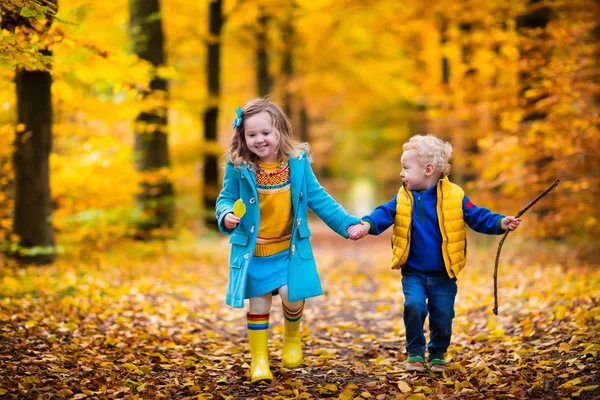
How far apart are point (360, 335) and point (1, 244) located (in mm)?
4476

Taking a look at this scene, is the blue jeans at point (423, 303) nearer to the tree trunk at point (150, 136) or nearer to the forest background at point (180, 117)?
the forest background at point (180, 117)

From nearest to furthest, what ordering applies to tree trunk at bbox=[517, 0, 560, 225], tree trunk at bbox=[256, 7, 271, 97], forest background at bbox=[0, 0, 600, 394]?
forest background at bbox=[0, 0, 600, 394], tree trunk at bbox=[517, 0, 560, 225], tree trunk at bbox=[256, 7, 271, 97]

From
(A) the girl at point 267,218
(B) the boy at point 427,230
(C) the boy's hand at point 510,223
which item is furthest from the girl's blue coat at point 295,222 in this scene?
(C) the boy's hand at point 510,223

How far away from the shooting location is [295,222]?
4.19m

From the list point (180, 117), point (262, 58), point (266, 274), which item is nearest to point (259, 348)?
point (266, 274)

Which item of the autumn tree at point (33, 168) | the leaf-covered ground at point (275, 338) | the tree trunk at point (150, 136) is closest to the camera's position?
the leaf-covered ground at point (275, 338)

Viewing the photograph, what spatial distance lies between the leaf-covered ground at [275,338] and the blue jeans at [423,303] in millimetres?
239

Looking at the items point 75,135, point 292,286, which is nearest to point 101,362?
point 292,286

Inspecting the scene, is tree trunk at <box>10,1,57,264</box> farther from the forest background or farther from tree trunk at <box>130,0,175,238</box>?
tree trunk at <box>130,0,175,238</box>

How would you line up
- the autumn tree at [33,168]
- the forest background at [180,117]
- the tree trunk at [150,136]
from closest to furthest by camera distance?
1. the forest background at [180,117]
2. the autumn tree at [33,168]
3. the tree trunk at [150,136]

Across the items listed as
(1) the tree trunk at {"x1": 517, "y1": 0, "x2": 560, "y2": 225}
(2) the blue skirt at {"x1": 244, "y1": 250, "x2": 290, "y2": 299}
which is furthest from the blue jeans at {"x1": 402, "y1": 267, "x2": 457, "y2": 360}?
(1) the tree trunk at {"x1": 517, "y1": 0, "x2": 560, "y2": 225}

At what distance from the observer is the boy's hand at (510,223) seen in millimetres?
3913

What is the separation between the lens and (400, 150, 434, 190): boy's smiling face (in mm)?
4168

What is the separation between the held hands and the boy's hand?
2.77 feet
